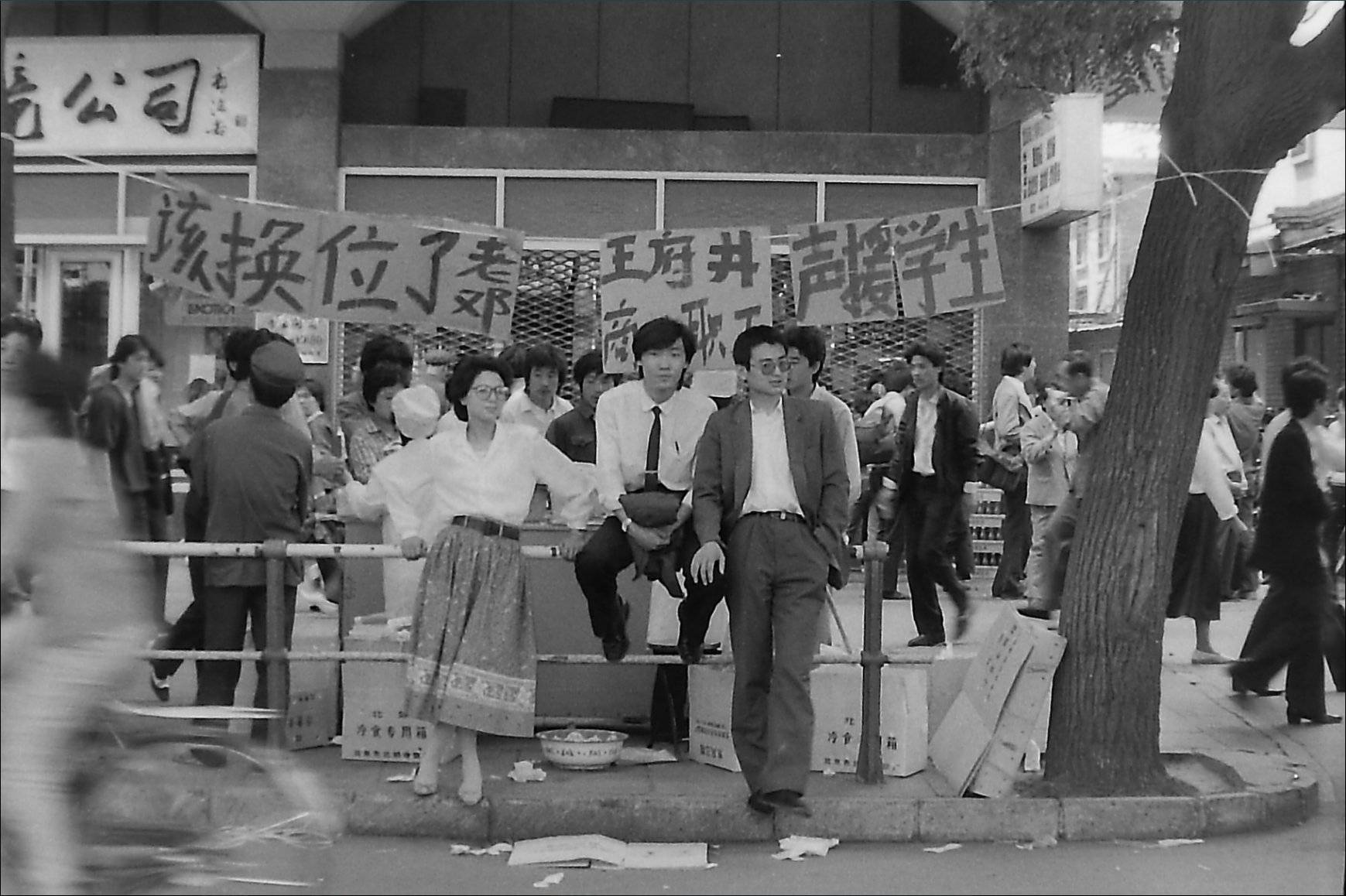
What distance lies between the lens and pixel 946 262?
7.89 meters

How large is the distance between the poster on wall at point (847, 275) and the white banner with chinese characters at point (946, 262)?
7cm

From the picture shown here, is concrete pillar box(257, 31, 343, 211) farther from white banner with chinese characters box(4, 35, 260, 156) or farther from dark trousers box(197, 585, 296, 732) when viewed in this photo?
dark trousers box(197, 585, 296, 732)

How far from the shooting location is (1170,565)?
6.56 metres

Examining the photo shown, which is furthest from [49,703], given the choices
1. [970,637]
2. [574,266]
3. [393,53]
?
[393,53]

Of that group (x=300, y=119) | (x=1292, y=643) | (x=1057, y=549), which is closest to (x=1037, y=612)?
(x=1057, y=549)

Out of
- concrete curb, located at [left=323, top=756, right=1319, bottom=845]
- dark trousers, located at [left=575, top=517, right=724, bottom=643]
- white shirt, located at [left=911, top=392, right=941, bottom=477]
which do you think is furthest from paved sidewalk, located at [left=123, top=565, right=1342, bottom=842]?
white shirt, located at [left=911, top=392, right=941, bottom=477]

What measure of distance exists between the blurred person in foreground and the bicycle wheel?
0.28 m

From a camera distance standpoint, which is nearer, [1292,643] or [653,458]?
[653,458]

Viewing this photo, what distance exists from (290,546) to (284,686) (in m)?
→ 0.56

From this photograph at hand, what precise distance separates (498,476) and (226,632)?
1.55m

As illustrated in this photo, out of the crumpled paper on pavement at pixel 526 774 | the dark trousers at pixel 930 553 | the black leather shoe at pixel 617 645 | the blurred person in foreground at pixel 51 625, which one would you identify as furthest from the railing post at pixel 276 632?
the dark trousers at pixel 930 553

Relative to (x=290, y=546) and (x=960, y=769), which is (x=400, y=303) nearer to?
→ (x=290, y=546)

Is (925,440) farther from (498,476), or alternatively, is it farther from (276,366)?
(276,366)

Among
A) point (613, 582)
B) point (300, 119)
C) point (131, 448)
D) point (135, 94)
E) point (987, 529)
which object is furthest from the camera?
point (987, 529)
